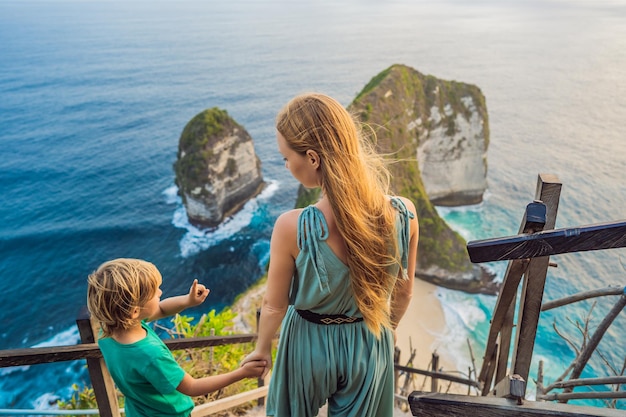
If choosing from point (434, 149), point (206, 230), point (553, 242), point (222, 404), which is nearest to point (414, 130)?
point (434, 149)

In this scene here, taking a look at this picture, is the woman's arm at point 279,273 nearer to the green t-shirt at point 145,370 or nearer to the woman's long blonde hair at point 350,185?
the woman's long blonde hair at point 350,185

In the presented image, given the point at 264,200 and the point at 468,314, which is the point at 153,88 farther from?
the point at 468,314

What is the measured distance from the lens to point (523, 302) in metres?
2.47

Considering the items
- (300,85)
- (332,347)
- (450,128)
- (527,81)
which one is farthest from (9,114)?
(527,81)

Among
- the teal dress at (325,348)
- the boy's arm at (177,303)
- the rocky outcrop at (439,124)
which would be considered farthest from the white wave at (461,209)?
the boy's arm at (177,303)

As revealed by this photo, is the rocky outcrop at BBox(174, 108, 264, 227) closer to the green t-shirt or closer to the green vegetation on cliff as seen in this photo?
the green vegetation on cliff

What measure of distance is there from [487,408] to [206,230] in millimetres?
31438

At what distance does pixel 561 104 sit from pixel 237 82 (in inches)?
1782

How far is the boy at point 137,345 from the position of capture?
2.08 m

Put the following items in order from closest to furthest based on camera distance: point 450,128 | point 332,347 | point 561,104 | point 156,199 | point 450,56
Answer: point 332,347 → point 450,128 → point 156,199 → point 561,104 → point 450,56

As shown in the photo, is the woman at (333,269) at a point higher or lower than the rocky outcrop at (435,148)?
higher

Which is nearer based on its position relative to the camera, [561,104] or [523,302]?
[523,302]

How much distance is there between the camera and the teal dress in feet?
6.75

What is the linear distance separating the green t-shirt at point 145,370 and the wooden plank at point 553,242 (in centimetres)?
148
